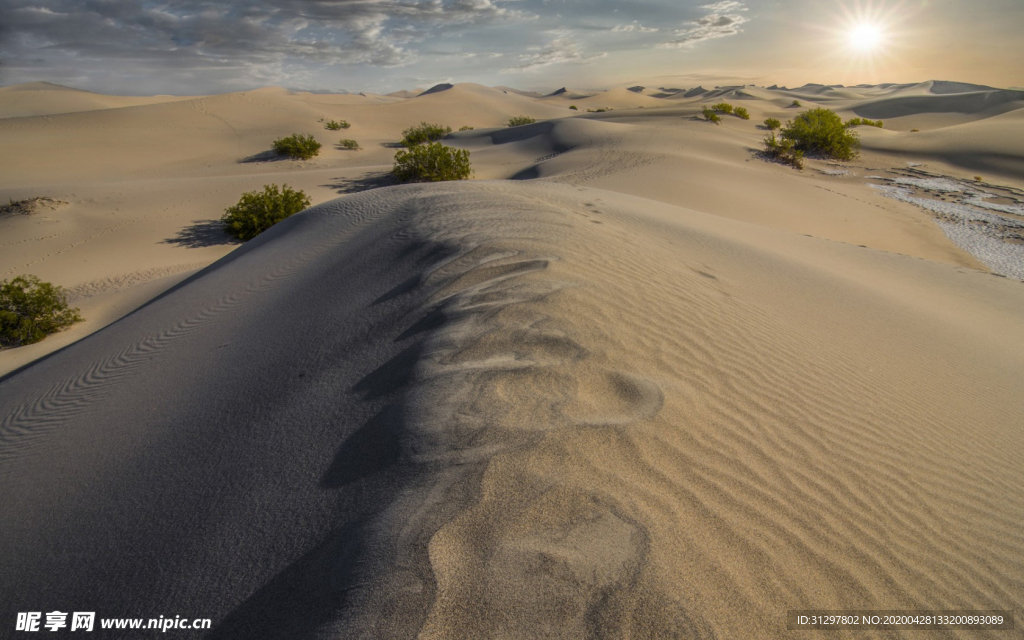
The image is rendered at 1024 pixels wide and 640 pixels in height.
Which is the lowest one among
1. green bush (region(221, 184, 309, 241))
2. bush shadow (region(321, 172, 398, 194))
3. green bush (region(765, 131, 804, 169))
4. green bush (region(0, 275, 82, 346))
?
green bush (region(0, 275, 82, 346))

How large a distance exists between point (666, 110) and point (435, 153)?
56.3ft

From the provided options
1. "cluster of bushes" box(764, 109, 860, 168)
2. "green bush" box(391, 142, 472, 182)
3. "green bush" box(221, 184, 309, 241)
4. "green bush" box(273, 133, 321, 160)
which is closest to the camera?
"green bush" box(221, 184, 309, 241)

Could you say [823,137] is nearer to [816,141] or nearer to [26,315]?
[816,141]

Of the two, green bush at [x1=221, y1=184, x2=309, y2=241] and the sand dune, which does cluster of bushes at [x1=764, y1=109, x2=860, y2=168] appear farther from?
the sand dune

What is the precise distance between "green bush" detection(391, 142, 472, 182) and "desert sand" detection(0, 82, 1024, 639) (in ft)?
22.8

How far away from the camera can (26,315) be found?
6203 mm

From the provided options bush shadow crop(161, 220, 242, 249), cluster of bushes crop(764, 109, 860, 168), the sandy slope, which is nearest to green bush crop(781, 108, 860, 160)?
cluster of bushes crop(764, 109, 860, 168)

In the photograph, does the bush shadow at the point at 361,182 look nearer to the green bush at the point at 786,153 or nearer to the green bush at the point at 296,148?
the green bush at the point at 296,148

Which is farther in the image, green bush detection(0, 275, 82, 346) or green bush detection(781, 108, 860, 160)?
green bush detection(781, 108, 860, 160)

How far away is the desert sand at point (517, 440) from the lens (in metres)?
1.56

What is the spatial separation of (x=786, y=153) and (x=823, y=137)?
76.0 inches

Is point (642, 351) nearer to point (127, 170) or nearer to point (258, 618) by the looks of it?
point (258, 618)

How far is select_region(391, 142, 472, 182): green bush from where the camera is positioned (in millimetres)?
12805

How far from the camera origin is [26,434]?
326 centimetres
